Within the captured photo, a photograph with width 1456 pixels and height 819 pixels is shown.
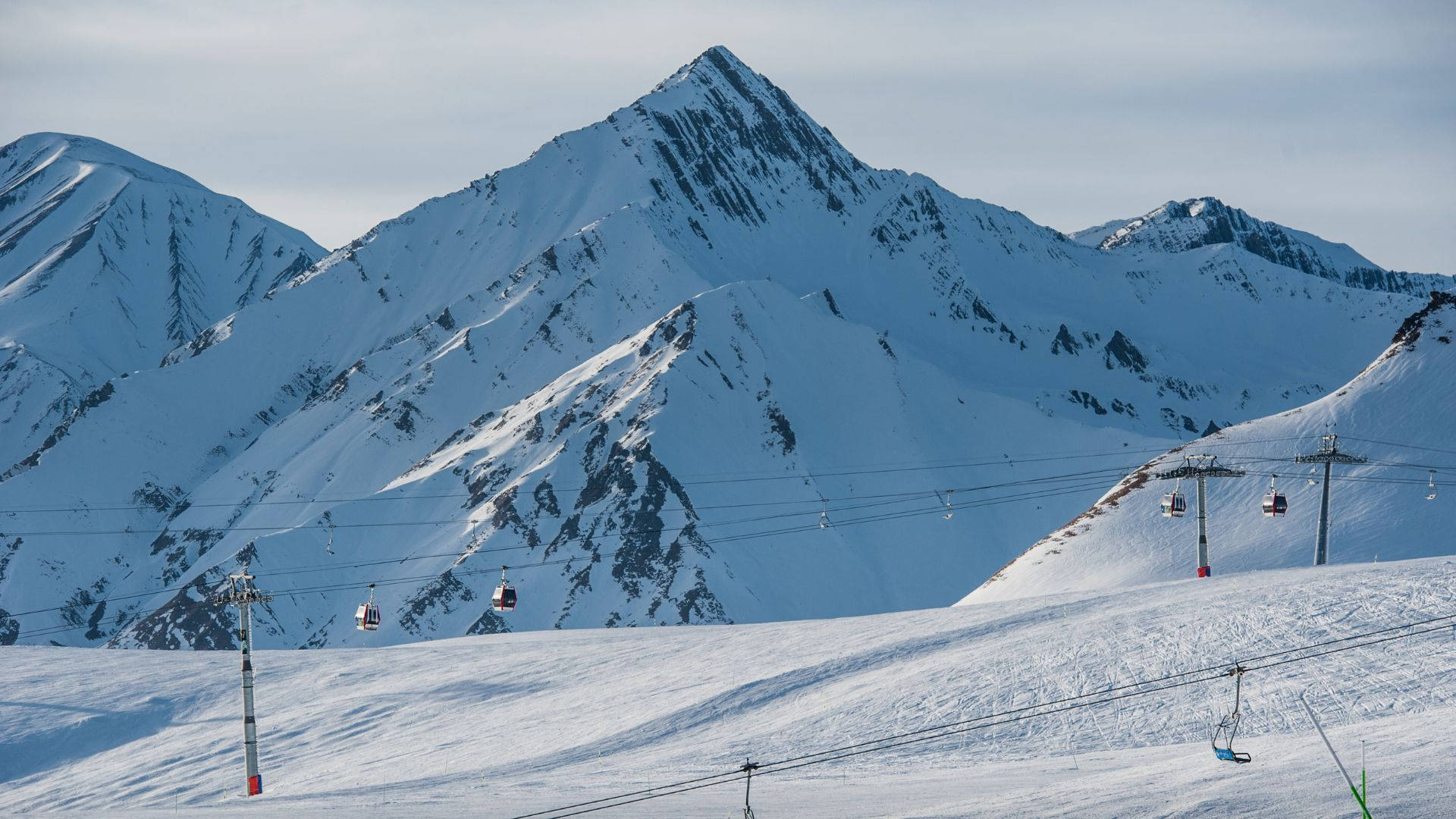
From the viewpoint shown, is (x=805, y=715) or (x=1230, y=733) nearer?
(x=1230, y=733)

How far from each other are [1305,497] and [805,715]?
53.2 metres

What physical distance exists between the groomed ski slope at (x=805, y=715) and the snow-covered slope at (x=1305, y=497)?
23909 mm

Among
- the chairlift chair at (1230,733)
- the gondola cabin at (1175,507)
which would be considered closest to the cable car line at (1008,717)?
the chairlift chair at (1230,733)

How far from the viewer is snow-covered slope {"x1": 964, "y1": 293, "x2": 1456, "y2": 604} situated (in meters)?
97.9

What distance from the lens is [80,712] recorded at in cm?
8012

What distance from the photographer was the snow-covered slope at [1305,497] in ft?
321

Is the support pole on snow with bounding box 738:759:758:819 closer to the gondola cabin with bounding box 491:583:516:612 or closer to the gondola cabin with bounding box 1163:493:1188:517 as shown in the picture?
the gondola cabin with bounding box 491:583:516:612

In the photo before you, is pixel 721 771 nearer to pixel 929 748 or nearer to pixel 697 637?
pixel 929 748

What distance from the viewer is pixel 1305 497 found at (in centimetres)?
10312

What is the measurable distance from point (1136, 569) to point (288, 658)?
4935 centimetres

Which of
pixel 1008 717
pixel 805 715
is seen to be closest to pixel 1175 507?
pixel 1008 717

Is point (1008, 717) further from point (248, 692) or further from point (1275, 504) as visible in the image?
point (1275, 504)

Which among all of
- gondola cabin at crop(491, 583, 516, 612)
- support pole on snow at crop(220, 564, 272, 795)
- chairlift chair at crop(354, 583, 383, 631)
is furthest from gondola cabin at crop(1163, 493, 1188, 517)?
support pole on snow at crop(220, 564, 272, 795)

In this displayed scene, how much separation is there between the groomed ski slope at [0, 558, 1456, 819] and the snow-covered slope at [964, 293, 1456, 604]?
78.4 ft
